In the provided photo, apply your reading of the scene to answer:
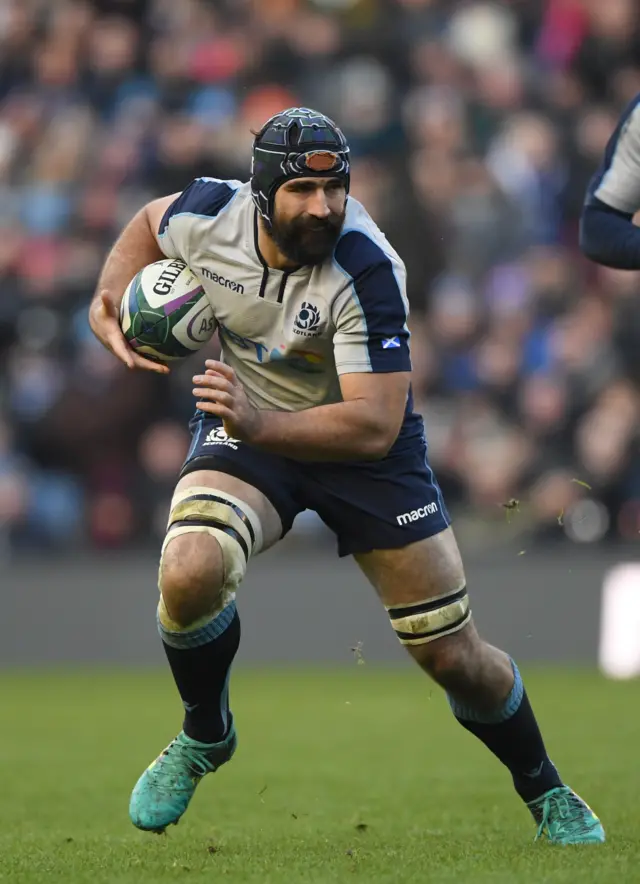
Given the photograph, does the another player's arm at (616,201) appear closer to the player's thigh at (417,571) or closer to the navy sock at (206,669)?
the player's thigh at (417,571)

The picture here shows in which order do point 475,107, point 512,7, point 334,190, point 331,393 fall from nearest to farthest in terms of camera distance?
point 334,190 → point 331,393 → point 475,107 → point 512,7

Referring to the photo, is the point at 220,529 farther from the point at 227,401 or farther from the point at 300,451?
the point at 227,401

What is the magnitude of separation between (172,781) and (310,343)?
1.55 meters

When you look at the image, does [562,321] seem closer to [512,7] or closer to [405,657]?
[405,657]

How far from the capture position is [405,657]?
1262 cm

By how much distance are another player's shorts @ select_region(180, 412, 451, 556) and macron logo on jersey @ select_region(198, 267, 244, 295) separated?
20.8 inches

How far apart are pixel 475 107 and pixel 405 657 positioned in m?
4.65

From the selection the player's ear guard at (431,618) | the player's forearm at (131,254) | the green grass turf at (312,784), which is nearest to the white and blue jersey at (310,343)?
the player's forearm at (131,254)

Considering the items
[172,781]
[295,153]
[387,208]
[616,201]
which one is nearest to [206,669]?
[172,781]

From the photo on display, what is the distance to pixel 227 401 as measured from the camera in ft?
16.5

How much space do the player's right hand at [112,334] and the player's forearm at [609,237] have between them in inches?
63.7

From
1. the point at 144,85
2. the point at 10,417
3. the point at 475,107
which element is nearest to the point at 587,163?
the point at 475,107

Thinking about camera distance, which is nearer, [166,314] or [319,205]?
[319,205]

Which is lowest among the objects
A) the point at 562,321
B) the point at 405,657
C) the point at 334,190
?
the point at 405,657
